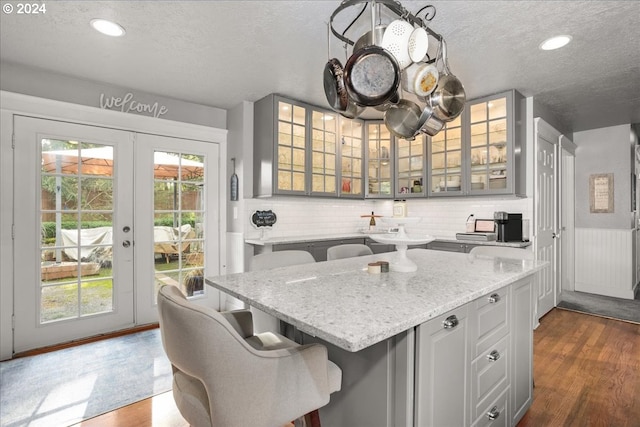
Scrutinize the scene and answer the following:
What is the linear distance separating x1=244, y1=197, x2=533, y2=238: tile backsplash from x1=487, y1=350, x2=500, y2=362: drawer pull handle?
2491 mm

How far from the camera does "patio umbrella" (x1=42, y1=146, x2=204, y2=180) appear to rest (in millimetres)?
3029

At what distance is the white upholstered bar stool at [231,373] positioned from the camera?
0.94 metres

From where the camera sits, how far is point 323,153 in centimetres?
407

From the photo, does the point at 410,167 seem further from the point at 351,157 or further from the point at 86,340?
the point at 86,340

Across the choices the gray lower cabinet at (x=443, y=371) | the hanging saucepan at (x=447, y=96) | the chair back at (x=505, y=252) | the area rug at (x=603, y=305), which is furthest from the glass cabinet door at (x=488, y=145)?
the gray lower cabinet at (x=443, y=371)

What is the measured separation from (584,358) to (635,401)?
2.05 ft

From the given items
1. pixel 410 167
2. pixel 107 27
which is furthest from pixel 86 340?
pixel 410 167

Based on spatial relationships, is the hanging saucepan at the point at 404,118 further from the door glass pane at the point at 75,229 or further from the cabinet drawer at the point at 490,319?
the door glass pane at the point at 75,229

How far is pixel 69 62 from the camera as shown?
108 inches

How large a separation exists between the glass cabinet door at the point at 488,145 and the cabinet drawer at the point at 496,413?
2.37 m

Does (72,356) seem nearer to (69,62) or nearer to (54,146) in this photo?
(54,146)

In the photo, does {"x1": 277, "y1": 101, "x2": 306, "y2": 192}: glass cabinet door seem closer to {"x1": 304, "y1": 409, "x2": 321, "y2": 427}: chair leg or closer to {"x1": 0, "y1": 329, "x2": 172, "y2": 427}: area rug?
{"x1": 0, "y1": 329, "x2": 172, "y2": 427}: area rug

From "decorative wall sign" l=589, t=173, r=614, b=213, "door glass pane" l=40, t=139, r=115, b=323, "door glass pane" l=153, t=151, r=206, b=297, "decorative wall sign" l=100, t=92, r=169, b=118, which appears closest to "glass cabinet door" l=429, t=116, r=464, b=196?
"decorative wall sign" l=589, t=173, r=614, b=213

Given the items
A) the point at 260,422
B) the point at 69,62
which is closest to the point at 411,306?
the point at 260,422
